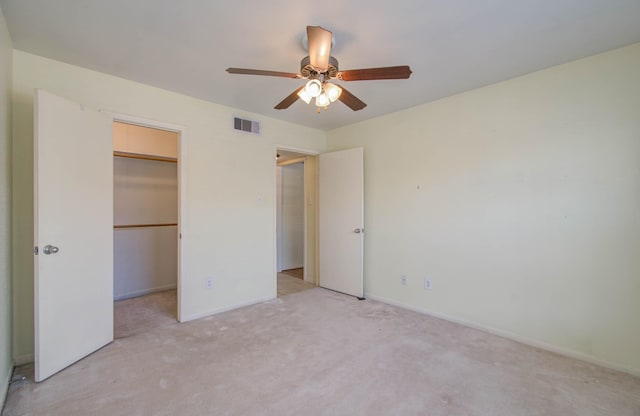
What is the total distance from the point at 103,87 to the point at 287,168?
3490 millimetres

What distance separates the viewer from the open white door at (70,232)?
6.79ft

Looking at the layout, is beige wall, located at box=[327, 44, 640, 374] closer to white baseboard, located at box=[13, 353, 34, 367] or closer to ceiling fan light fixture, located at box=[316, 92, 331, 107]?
ceiling fan light fixture, located at box=[316, 92, 331, 107]

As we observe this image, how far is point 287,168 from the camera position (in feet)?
19.3

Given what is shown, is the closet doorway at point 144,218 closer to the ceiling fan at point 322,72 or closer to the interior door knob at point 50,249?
the interior door knob at point 50,249

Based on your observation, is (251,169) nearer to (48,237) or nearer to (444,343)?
(48,237)

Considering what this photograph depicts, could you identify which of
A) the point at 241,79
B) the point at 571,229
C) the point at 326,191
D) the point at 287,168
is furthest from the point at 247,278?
the point at 571,229

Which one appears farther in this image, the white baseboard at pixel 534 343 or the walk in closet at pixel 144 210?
the walk in closet at pixel 144 210

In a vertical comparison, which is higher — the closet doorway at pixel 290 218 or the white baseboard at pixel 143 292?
the closet doorway at pixel 290 218

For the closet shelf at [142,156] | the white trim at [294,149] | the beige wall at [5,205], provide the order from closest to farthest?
the beige wall at [5,205]
the closet shelf at [142,156]
the white trim at [294,149]

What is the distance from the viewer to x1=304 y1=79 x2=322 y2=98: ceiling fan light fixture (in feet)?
6.24

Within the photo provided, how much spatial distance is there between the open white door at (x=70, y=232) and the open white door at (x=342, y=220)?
8.73ft

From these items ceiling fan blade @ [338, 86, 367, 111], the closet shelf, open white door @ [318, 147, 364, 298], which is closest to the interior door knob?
the closet shelf

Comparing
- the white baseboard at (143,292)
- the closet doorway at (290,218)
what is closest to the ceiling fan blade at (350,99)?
the closet doorway at (290,218)

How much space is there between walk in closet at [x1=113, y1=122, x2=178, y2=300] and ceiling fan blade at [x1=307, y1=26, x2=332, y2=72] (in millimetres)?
2959
